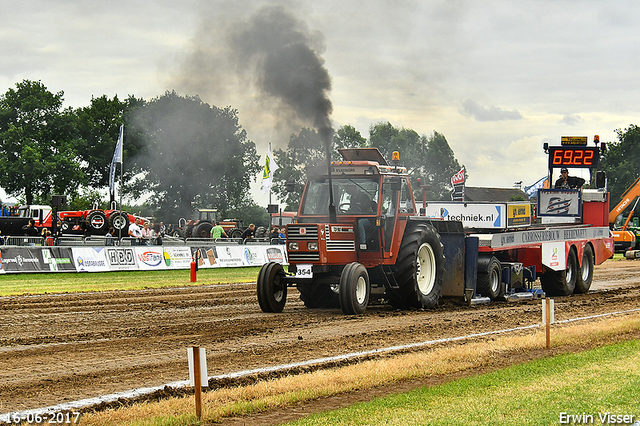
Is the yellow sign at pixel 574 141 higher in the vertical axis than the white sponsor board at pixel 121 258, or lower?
higher

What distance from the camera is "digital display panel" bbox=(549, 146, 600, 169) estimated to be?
20.0 meters

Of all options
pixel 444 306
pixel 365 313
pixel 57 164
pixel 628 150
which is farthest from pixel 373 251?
pixel 628 150

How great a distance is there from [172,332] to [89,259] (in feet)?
50.6

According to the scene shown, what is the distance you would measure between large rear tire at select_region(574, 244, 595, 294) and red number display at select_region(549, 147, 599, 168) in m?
2.31

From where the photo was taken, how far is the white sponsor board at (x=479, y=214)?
17.0 metres

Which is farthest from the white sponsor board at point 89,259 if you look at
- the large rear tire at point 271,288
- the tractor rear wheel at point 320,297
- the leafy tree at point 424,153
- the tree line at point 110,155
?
the leafy tree at point 424,153

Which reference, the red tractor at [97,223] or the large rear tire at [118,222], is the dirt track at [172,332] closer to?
the large rear tire at [118,222]

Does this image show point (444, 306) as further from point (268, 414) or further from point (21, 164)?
point (21, 164)

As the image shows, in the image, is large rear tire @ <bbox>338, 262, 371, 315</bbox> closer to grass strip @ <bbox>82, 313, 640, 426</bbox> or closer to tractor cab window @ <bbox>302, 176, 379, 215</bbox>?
tractor cab window @ <bbox>302, 176, 379, 215</bbox>

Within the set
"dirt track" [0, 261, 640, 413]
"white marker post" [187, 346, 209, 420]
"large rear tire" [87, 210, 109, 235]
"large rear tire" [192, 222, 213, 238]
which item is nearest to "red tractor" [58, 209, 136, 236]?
"large rear tire" [87, 210, 109, 235]

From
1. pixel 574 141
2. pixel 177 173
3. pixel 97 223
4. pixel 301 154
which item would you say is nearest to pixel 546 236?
pixel 574 141

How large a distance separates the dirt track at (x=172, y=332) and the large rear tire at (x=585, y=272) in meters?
0.67

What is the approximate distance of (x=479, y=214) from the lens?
678 inches

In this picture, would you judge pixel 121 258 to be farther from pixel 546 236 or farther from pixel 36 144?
pixel 36 144
